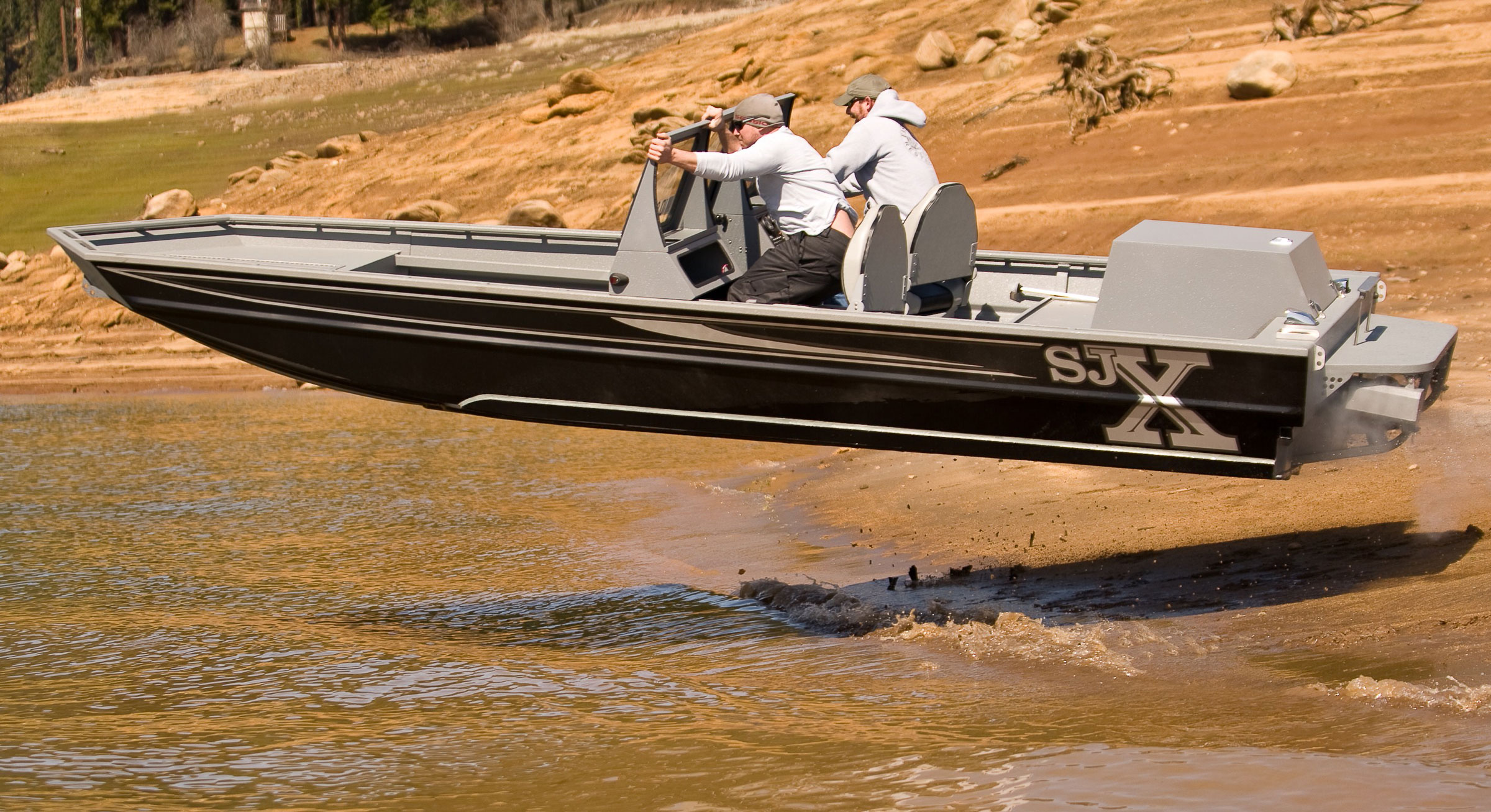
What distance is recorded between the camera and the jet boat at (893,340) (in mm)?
4945

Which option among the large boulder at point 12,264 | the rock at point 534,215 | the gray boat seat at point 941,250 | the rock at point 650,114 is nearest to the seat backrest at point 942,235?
the gray boat seat at point 941,250

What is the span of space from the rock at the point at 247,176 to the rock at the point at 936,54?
10.4m

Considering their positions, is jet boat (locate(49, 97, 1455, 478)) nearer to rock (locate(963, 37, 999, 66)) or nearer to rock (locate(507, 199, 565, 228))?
rock (locate(507, 199, 565, 228))

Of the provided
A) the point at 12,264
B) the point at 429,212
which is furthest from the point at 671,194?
the point at 12,264

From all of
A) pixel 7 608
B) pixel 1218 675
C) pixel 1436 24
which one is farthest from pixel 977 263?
pixel 1436 24

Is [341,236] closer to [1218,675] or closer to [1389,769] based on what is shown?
[1218,675]

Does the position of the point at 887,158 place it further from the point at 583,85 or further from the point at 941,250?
the point at 583,85

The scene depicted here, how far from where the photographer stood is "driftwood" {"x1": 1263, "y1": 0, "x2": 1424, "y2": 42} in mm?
16531

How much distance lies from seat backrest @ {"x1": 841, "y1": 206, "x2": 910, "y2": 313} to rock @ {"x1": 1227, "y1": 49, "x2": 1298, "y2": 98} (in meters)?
11.2

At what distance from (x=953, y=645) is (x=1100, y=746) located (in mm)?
1312

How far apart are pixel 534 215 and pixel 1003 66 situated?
261 inches

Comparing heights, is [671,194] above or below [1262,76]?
below

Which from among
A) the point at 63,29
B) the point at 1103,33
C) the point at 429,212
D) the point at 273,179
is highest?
the point at 63,29

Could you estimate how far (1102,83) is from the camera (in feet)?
52.9
